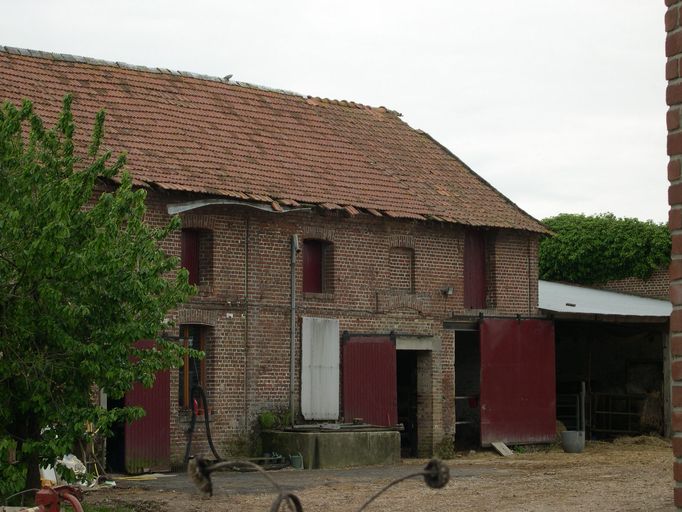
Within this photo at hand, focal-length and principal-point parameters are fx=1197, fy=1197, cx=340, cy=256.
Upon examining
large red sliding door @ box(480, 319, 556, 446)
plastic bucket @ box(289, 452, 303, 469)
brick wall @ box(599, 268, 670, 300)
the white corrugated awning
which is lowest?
plastic bucket @ box(289, 452, 303, 469)

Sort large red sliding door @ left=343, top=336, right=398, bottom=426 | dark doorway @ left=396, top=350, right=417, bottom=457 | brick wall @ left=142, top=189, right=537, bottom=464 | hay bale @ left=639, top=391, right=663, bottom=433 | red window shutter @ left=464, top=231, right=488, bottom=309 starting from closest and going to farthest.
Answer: brick wall @ left=142, top=189, right=537, bottom=464, large red sliding door @ left=343, top=336, right=398, bottom=426, dark doorway @ left=396, top=350, right=417, bottom=457, red window shutter @ left=464, top=231, right=488, bottom=309, hay bale @ left=639, top=391, right=663, bottom=433

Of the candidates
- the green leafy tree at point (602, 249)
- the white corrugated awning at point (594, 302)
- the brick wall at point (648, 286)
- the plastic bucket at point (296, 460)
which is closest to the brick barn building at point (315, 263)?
the plastic bucket at point (296, 460)

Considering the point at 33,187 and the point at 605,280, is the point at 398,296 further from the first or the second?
the point at 605,280

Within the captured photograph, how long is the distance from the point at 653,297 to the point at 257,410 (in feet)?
61.1

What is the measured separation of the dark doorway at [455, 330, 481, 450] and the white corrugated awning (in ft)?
6.78

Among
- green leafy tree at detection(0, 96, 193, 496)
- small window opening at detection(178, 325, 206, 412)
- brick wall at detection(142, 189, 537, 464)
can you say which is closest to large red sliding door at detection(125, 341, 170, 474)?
brick wall at detection(142, 189, 537, 464)

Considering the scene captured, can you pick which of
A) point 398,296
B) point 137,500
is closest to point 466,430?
point 398,296

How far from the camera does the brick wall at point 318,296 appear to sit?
23578mm

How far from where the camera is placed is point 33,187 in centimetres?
1415

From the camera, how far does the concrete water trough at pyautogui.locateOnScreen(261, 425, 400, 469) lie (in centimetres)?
2347

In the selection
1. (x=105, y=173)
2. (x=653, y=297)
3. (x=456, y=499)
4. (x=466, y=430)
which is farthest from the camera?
(x=653, y=297)

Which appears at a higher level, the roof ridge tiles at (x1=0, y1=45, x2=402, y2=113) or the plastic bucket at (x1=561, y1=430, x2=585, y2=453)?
the roof ridge tiles at (x1=0, y1=45, x2=402, y2=113)

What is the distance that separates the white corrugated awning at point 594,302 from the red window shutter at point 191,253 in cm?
951

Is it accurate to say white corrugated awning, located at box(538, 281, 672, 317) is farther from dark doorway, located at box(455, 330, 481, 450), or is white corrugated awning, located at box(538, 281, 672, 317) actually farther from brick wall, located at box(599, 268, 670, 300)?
dark doorway, located at box(455, 330, 481, 450)
